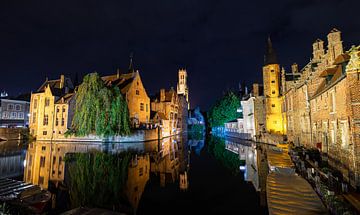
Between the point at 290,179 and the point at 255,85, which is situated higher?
the point at 255,85

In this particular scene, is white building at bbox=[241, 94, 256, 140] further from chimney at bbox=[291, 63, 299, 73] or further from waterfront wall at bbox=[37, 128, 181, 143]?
waterfront wall at bbox=[37, 128, 181, 143]

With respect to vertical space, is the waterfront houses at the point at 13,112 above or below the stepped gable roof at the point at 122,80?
below

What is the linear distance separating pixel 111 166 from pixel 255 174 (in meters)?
12.5

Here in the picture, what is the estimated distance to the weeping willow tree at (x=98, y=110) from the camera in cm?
3225

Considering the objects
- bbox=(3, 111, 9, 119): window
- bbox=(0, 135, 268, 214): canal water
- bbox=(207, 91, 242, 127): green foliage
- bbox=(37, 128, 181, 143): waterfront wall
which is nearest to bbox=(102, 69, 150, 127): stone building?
bbox=(37, 128, 181, 143): waterfront wall

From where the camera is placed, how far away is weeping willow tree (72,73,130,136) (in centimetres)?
3225

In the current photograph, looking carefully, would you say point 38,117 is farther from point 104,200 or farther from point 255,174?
point 255,174

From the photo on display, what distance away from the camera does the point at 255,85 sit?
1725 inches

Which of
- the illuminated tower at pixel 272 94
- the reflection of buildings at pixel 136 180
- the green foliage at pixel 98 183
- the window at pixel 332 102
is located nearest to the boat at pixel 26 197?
the green foliage at pixel 98 183

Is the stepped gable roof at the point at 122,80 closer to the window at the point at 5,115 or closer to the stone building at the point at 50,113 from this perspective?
the stone building at the point at 50,113

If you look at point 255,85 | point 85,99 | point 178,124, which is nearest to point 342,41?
point 255,85

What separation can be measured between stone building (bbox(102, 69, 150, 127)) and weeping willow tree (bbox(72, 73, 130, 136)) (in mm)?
8775

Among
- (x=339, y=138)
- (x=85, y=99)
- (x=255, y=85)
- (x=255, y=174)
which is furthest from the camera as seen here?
(x=255, y=85)

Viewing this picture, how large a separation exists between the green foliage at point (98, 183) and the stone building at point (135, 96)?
25067 mm
